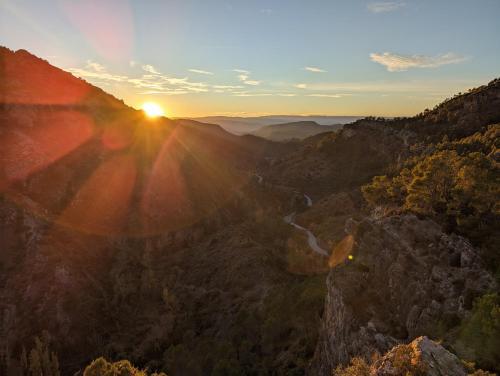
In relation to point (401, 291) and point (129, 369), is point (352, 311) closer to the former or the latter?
point (401, 291)

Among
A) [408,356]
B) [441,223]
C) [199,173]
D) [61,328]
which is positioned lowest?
[61,328]

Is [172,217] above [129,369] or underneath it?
underneath

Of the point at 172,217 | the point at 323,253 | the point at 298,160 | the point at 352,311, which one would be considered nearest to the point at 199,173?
the point at 172,217

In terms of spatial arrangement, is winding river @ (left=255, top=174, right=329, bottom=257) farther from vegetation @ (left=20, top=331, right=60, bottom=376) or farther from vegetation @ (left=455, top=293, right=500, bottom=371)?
vegetation @ (left=20, top=331, right=60, bottom=376)

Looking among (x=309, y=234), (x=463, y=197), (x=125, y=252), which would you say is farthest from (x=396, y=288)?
(x=125, y=252)

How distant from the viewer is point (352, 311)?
32.7m

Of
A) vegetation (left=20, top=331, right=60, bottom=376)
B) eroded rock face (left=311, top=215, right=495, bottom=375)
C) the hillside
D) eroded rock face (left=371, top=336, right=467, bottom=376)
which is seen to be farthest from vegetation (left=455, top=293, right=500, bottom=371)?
vegetation (left=20, top=331, right=60, bottom=376)

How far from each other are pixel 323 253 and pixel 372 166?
6215 cm

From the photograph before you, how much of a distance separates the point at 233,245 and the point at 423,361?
73.6m

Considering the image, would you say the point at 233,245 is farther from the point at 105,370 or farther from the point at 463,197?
the point at 105,370

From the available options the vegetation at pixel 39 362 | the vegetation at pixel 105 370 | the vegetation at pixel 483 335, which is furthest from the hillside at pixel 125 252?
the vegetation at pixel 483 335

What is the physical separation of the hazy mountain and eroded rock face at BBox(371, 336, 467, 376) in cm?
9

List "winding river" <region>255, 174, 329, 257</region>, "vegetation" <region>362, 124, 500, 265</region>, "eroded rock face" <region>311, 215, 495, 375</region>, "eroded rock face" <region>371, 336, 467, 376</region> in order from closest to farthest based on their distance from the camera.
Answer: "eroded rock face" <region>371, 336, 467, 376</region>, "eroded rock face" <region>311, 215, 495, 375</region>, "vegetation" <region>362, 124, 500, 265</region>, "winding river" <region>255, 174, 329, 257</region>

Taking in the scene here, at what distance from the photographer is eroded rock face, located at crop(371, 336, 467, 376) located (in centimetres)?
1545
